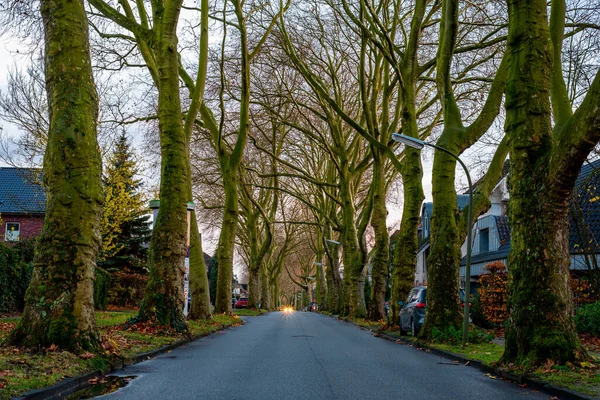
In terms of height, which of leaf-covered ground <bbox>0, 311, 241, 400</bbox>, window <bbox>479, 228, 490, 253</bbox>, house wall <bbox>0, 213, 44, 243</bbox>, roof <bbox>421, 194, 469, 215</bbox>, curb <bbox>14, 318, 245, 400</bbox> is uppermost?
roof <bbox>421, 194, 469, 215</bbox>

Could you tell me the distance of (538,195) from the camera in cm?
976

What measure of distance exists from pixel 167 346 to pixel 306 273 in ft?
224

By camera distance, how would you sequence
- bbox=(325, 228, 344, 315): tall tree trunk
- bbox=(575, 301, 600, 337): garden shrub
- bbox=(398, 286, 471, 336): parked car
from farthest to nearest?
1. bbox=(325, 228, 344, 315): tall tree trunk
2. bbox=(575, 301, 600, 337): garden shrub
3. bbox=(398, 286, 471, 336): parked car

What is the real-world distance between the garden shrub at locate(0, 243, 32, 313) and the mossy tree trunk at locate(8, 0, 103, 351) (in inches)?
521

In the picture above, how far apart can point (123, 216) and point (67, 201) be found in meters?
28.2

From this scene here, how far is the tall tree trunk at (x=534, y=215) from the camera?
31.1 feet

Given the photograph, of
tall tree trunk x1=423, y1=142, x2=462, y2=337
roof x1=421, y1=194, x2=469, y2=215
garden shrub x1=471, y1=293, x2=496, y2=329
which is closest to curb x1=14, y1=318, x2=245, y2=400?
tall tree trunk x1=423, y1=142, x2=462, y2=337

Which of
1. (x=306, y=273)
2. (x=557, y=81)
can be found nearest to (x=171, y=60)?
(x=557, y=81)

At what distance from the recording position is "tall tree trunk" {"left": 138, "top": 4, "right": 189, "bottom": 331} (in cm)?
1567

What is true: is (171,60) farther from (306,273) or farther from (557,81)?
(306,273)

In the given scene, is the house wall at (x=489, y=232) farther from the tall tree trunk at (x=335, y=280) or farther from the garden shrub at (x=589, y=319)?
the garden shrub at (x=589, y=319)

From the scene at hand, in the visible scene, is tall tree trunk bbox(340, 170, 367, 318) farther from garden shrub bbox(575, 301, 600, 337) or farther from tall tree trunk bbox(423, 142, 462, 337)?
tall tree trunk bbox(423, 142, 462, 337)

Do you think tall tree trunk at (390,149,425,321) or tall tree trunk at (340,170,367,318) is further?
tall tree trunk at (340,170,367,318)

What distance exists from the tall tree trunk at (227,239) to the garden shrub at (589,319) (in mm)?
14414
